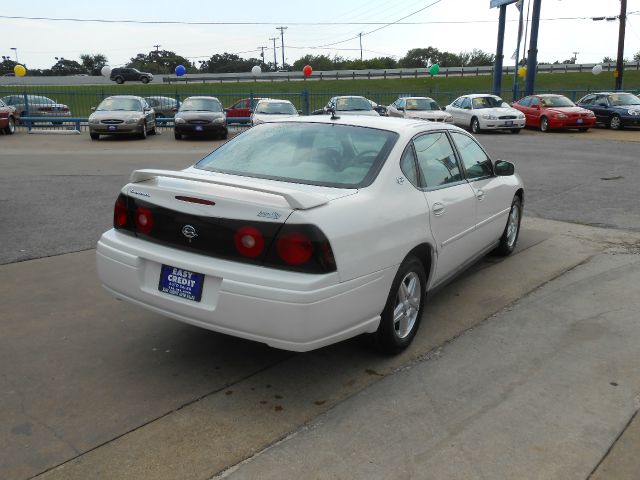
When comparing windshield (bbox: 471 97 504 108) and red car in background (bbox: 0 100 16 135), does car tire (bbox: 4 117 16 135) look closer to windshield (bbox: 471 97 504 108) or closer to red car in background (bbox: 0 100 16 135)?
red car in background (bbox: 0 100 16 135)

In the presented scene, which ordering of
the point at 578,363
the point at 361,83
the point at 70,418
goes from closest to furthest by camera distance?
the point at 70,418, the point at 578,363, the point at 361,83

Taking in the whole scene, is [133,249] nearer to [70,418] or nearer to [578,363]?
[70,418]

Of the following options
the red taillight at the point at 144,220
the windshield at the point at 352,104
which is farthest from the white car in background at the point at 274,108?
the red taillight at the point at 144,220

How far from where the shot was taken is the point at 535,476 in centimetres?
267

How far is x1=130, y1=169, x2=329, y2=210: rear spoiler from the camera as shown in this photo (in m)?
3.06

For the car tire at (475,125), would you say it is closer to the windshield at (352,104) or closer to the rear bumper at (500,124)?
the rear bumper at (500,124)

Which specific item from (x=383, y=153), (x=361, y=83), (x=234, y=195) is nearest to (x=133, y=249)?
(x=234, y=195)

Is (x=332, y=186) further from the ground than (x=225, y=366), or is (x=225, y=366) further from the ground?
(x=332, y=186)

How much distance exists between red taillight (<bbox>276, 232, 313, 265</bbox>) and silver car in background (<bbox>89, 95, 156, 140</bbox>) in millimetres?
17598

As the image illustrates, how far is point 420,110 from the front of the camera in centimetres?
2336

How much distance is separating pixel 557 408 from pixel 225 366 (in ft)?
6.54

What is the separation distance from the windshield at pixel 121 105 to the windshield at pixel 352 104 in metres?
7.00

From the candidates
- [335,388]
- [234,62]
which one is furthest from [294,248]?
[234,62]

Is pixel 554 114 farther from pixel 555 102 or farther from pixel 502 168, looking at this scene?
pixel 502 168
